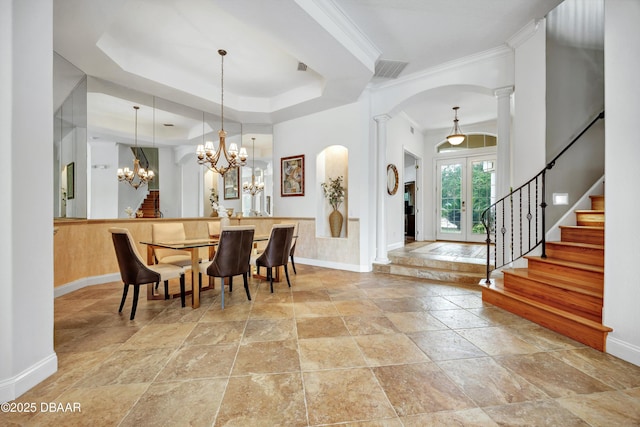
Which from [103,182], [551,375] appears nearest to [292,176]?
[103,182]

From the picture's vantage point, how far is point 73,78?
374 centimetres

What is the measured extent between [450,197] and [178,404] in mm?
7497

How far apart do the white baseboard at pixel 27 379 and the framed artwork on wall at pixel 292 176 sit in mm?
4422

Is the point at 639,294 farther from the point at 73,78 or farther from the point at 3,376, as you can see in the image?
the point at 73,78

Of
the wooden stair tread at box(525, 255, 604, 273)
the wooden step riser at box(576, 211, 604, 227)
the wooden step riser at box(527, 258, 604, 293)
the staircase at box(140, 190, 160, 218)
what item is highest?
the staircase at box(140, 190, 160, 218)

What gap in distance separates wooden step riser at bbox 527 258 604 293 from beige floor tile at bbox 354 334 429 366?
1795mm

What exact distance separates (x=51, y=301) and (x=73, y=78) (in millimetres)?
3433

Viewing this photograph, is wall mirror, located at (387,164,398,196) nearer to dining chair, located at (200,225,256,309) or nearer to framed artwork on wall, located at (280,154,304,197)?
framed artwork on wall, located at (280,154,304,197)

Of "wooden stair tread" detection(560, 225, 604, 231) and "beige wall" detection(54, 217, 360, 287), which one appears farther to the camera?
"beige wall" detection(54, 217, 360, 287)

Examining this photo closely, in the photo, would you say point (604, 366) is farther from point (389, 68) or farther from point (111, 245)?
point (111, 245)

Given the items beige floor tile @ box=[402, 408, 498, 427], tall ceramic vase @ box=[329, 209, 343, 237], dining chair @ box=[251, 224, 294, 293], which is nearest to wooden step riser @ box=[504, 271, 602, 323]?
beige floor tile @ box=[402, 408, 498, 427]

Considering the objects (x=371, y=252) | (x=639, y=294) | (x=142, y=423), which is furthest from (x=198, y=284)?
(x=639, y=294)

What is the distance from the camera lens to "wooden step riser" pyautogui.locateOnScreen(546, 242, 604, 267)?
2.74 metres

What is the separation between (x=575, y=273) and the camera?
8.91 feet
